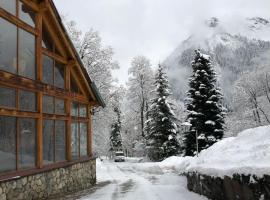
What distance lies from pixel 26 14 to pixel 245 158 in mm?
8896

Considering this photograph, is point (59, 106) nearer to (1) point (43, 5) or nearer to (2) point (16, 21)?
(1) point (43, 5)

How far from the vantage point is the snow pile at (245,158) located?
809cm

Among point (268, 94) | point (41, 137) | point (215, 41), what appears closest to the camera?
point (41, 137)

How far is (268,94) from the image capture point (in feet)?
147

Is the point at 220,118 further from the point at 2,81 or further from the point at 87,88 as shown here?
the point at 2,81

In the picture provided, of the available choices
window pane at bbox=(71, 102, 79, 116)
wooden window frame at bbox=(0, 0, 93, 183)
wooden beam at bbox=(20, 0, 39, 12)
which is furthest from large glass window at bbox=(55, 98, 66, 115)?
wooden beam at bbox=(20, 0, 39, 12)

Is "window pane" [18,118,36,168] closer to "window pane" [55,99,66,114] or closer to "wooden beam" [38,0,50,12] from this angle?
"window pane" [55,99,66,114]

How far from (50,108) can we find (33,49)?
2.44 meters

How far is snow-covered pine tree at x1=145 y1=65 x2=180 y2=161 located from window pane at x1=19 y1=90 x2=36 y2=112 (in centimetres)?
2773

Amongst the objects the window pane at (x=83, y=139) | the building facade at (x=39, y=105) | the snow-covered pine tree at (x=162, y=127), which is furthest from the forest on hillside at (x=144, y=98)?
the building facade at (x=39, y=105)

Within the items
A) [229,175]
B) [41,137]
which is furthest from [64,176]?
[229,175]

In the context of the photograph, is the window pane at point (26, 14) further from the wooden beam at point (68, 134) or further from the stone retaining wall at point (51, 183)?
the stone retaining wall at point (51, 183)

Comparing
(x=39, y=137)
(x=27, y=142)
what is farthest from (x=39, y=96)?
(x=27, y=142)

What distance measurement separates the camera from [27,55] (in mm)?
13266
